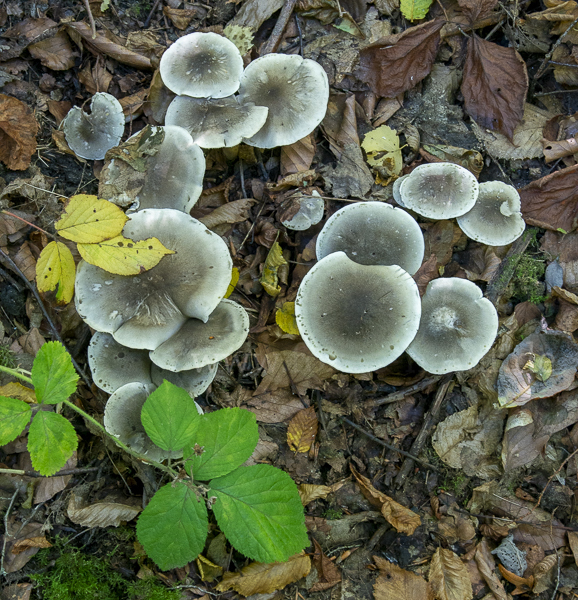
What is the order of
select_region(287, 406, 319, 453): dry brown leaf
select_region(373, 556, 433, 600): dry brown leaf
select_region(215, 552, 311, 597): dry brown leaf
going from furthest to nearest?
select_region(287, 406, 319, 453): dry brown leaf, select_region(373, 556, 433, 600): dry brown leaf, select_region(215, 552, 311, 597): dry brown leaf

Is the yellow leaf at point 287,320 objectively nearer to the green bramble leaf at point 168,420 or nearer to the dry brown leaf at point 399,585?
the green bramble leaf at point 168,420

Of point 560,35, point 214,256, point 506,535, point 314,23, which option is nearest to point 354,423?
point 506,535

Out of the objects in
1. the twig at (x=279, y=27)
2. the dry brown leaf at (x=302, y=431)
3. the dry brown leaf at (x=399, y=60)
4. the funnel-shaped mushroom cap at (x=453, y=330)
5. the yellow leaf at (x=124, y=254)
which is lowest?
the dry brown leaf at (x=302, y=431)

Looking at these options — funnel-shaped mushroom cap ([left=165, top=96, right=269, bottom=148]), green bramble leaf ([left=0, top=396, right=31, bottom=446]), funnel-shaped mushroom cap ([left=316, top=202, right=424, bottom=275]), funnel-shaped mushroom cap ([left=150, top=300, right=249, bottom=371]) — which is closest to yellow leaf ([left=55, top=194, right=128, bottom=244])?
funnel-shaped mushroom cap ([left=150, top=300, right=249, bottom=371])

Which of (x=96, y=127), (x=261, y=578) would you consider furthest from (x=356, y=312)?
(x=96, y=127)

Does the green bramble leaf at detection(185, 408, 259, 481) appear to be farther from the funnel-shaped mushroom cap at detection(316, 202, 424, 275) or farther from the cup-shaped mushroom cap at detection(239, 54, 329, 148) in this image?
the cup-shaped mushroom cap at detection(239, 54, 329, 148)

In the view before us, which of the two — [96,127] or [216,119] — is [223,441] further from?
[96,127]

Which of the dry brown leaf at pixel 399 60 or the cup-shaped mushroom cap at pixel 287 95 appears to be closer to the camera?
the cup-shaped mushroom cap at pixel 287 95

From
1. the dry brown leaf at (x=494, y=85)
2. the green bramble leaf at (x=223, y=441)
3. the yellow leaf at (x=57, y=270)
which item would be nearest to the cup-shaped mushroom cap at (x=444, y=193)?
the dry brown leaf at (x=494, y=85)
